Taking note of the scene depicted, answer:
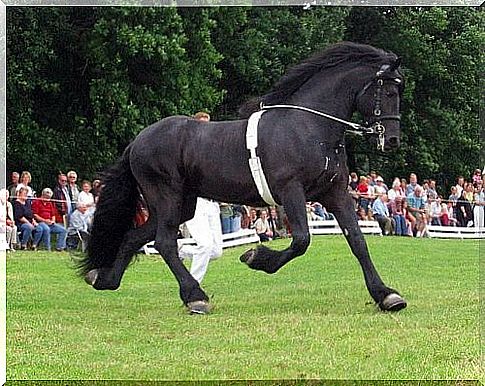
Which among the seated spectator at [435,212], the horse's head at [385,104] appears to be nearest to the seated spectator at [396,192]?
A: the seated spectator at [435,212]

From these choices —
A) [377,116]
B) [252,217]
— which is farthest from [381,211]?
[377,116]

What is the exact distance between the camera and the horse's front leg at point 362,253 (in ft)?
22.5

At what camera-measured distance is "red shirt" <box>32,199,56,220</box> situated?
13125 mm

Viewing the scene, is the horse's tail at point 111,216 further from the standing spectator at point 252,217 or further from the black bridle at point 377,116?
the standing spectator at point 252,217

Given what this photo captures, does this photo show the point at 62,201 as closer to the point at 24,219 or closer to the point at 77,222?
the point at 77,222

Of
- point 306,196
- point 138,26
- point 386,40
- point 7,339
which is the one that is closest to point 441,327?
point 306,196

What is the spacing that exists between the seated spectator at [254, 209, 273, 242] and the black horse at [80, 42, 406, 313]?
702 centimetres

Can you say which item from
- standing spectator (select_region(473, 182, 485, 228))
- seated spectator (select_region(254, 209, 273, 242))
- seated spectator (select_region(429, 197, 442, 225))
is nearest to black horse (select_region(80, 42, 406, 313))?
standing spectator (select_region(473, 182, 485, 228))

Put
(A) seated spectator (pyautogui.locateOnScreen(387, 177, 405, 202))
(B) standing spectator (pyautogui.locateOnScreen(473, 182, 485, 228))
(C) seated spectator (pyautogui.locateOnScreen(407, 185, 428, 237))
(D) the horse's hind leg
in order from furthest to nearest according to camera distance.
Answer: (C) seated spectator (pyautogui.locateOnScreen(407, 185, 428, 237)), (A) seated spectator (pyautogui.locateOnScreen(387, 177, 405, 202)), (B) standing spectator (pyautogui.locateOnScreen(473, 182, 485, 228)), (D) the horse's hind leg

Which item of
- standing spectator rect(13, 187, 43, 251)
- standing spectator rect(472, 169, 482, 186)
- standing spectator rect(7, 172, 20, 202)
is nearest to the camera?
standing spectator rect(472, 169, 482, 186)

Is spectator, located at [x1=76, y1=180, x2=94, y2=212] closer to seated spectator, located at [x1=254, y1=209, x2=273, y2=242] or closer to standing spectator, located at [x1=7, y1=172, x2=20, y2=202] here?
standing spectator, located at [x1=7, y1=172, x2=20, y2=202]

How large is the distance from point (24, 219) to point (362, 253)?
7.10m

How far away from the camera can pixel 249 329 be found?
6316 mm

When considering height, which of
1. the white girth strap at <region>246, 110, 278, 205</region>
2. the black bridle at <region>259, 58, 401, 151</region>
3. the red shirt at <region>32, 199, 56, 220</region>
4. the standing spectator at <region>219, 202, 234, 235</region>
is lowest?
the standing spectator at <region>219, 202, 234, 235</region>
